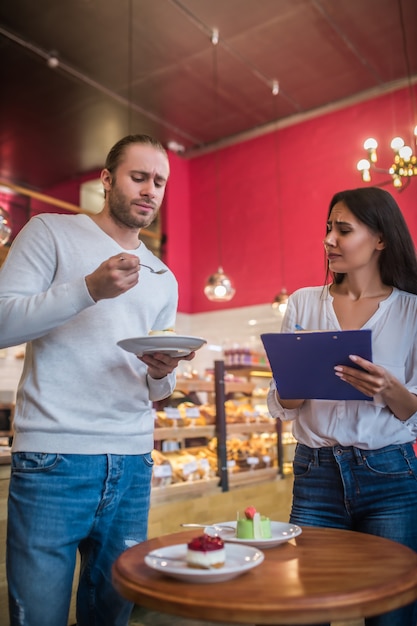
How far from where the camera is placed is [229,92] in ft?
24.7

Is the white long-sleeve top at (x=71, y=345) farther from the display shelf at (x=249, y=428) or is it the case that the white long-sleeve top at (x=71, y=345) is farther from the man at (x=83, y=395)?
the display shelf at (x=249, y=428)

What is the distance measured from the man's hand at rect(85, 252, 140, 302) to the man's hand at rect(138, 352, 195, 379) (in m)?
0.28

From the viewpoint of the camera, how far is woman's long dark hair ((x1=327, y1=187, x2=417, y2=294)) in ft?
6.16

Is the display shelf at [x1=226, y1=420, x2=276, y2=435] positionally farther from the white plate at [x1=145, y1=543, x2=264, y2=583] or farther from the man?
the white plate at [x1=145, y1=543, x2=264, y2=583]

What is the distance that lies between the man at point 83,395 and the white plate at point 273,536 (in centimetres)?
36

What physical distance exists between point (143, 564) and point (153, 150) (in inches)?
49.8

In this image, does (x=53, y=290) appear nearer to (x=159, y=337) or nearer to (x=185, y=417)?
(x=159, y=337)

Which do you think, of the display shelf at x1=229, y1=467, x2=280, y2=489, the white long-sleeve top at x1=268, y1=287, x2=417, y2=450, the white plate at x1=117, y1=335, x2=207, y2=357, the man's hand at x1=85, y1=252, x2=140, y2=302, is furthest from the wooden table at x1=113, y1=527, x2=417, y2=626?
the display shelf at x1=229, y1=467, x2=280, y2=489

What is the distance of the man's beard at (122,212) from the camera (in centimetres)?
188

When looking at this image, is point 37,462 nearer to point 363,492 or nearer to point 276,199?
point 363,492

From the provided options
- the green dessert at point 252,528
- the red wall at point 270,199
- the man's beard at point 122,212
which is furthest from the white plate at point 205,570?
the red wall at point 270,199

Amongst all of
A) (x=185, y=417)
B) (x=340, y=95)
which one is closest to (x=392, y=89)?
(x=340, y=95)

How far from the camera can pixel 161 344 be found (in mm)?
1631

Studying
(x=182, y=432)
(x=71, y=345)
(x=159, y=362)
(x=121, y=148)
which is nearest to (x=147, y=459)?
(x=159, y=362)
